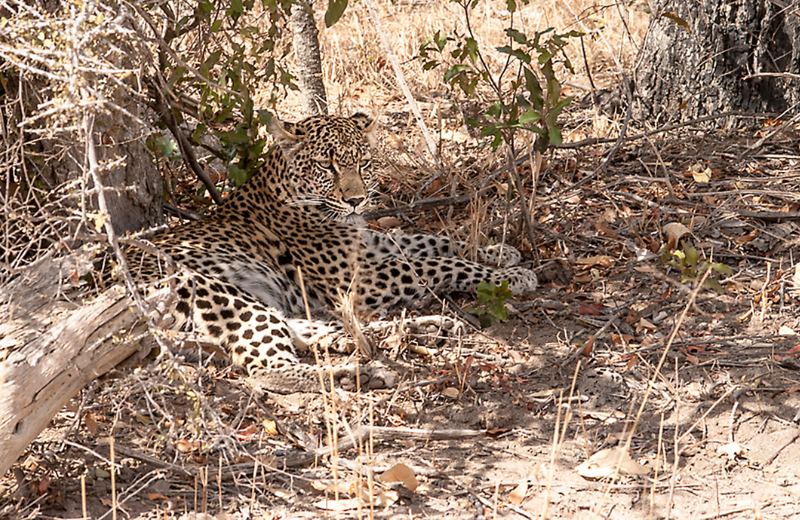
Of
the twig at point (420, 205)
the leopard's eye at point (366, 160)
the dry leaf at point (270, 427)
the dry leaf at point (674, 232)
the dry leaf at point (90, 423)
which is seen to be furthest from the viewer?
the twig at point (420, 205)

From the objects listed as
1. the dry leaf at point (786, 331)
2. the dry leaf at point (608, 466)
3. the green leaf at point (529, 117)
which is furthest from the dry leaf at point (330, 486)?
the dry leaf at point (786, 331)

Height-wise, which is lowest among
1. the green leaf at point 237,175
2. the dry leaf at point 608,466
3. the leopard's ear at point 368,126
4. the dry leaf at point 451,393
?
the dry leaf at point 608,466

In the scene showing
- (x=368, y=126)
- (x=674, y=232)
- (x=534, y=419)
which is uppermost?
(x=368, y=126)

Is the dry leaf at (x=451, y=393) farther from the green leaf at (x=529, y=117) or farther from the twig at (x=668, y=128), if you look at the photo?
the twig at (x=668, y=128)

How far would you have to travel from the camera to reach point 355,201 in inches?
229

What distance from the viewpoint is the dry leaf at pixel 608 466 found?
3.68 meters

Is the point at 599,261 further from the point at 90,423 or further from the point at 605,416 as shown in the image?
the point at 90,423

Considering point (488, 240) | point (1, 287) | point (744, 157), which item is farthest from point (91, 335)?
point (744, 157)

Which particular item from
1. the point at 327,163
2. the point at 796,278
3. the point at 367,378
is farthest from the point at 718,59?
the point at 367,378

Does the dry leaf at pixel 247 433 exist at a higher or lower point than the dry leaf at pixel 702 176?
lower

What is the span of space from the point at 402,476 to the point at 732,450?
58.8 inches

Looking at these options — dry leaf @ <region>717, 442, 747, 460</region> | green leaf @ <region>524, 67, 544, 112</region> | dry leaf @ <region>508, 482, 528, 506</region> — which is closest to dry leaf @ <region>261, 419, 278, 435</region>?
dry leaf @ <region>508, 482, 528, 506</region>

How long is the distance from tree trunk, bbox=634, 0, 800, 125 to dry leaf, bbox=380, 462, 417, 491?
14.9ft

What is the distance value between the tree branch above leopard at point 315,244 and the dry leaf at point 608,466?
5.86 feet
